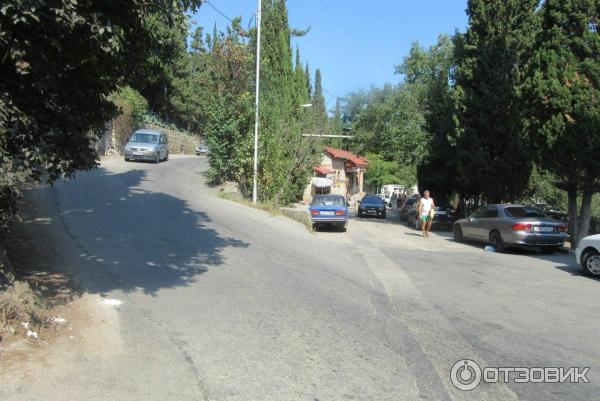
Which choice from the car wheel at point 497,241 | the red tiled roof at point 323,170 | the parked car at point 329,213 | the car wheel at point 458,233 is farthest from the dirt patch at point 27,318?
the red tiled roof at point 323,170

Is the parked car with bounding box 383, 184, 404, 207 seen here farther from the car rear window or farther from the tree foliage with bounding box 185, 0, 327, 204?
the car rear window

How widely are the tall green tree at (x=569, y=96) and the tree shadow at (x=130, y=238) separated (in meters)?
10.9

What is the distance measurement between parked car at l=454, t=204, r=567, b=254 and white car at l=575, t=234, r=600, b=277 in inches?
129

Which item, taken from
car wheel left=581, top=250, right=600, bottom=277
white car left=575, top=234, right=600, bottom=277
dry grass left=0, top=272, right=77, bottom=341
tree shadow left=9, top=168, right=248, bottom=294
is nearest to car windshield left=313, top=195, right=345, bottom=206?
tree shadow left=9, top=168, right=248, bottom=294

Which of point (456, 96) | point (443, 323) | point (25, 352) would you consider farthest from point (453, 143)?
point (25, 352)

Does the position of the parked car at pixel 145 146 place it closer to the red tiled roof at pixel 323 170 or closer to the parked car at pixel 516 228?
the parked car at pixel 516 228

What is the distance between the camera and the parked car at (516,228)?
49.2ft

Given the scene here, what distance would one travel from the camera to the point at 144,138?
30625mm

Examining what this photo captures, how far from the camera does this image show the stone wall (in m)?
48.2

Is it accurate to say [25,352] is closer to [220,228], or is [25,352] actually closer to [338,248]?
[220,228]

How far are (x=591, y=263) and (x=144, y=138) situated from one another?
83.6 feet

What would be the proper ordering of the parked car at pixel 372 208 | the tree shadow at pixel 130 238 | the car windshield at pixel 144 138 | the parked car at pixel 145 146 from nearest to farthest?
the tree shadow at pixel 130 238 < the parked car at pixel 145 146 < the car windshield at pixel 144 138 < the parked car at pixel 372 208

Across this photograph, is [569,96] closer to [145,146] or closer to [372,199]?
[372,199]

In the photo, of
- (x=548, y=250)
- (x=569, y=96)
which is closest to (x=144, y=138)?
(x=569, y=96)
